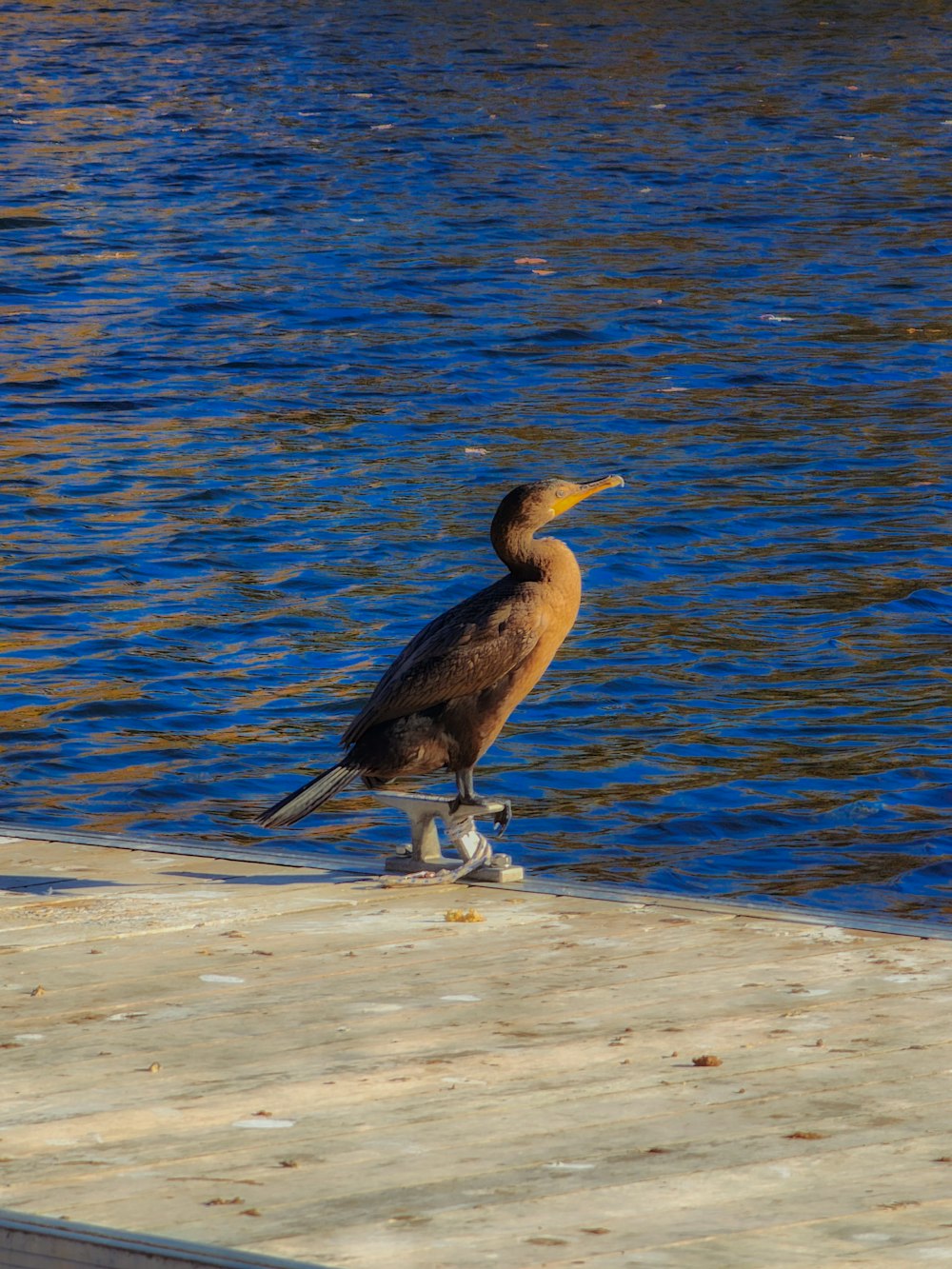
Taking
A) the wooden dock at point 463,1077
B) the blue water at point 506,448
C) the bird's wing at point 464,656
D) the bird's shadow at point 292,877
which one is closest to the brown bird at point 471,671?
the bird's wing at point 464,656

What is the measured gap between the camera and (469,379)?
18.4 metres

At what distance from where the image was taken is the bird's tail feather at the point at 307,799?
6.93m

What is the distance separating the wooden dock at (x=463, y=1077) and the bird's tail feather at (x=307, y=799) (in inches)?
9.6

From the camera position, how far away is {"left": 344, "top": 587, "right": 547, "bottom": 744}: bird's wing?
273 inches

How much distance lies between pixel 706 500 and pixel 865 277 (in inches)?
300

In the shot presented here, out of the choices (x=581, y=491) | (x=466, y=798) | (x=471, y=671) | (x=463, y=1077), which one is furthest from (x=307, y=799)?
(x=463, y=1077)

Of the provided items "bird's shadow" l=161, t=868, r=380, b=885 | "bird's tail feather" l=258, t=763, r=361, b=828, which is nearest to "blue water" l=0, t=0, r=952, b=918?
"bird's shadow" l=161, t=868, r=380, b=885

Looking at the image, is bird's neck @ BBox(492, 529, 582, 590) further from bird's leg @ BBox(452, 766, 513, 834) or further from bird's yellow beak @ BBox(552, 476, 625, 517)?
→ bird's leg @ BBox(452, 766, 513, 834)

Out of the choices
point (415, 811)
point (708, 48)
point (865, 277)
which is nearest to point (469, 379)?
point (865, 277)

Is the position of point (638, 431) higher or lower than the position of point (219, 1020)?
lower

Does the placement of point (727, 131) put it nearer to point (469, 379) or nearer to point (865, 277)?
point (865, 277)

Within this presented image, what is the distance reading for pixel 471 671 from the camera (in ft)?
22.8

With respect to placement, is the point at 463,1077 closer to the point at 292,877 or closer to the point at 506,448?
the point at 292,877

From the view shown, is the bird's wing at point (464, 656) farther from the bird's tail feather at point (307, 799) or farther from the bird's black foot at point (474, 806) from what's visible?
the bird's black foot at point (474, 806)
